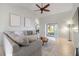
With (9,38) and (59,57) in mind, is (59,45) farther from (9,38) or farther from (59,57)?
(9,38)

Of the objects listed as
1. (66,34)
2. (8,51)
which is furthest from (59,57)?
(8,51)

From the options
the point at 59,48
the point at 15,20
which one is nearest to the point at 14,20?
the point at 15,20

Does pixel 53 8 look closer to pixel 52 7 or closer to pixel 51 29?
pixel 52 7

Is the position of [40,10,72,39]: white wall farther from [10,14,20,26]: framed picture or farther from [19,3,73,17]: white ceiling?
[10,14,20,26]: framed picture

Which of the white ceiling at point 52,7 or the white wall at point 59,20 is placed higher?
the white ceiling at point 52,7

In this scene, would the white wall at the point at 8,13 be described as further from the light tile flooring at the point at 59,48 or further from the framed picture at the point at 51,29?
the light tile flooring at the point at 59,48

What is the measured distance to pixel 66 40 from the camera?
6.99ft

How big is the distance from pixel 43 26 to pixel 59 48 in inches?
16.7

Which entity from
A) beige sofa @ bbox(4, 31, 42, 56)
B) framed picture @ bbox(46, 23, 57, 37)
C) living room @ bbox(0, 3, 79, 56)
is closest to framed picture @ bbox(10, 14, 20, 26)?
living room @ bbox(0, 3, 79, 56)

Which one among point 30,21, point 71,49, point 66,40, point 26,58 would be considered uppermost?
point 30,21

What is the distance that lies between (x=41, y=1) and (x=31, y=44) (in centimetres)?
68

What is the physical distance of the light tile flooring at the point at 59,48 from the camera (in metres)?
2.10

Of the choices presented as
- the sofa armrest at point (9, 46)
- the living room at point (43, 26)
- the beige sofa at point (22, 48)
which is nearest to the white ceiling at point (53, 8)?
the living room at point (43, 26)

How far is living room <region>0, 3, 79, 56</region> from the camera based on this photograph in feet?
6.81
